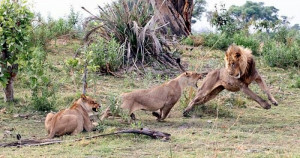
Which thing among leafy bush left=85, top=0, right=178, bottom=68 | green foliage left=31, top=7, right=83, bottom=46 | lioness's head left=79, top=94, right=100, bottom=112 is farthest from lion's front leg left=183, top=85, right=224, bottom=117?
green foliage left=31, top=7, right=83, bottom=46

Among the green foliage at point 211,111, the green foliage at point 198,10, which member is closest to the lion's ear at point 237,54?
the green foliage at point 211,111

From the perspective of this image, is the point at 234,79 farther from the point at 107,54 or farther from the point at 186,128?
the point at 107,54

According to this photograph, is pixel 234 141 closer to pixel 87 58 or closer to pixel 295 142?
pixel 295 142

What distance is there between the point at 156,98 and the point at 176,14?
30.5ft

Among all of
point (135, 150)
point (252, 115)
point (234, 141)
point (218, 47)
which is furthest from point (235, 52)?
point (218, 47)

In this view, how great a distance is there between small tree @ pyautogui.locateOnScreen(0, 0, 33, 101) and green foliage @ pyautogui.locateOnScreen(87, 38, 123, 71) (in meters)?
3.51

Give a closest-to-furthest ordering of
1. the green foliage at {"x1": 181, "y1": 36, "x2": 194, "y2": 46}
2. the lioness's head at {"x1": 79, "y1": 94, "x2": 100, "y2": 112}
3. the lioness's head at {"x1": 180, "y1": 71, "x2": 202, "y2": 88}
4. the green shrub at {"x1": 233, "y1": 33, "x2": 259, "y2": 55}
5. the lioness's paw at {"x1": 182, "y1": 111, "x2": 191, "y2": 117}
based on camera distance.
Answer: the lioness's head at {"x1": 79, "y1": 94, "x2": 100, "y2": 112}
the lioness's head at {"x1": 180, "y1": 71, "x2": 202, "y2": 88}
the lioness's paw at {"x1": 182, "y1": 111, "x2": 191, "y2": 117}
the green shrub at {"x1": 233, "y1": 33, "x2": 259, "y2": 55}
the green foliage at {"x1": 181, "y1": 36, "x2": 194, "y2": 46}

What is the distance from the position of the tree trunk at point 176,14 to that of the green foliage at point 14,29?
8.71 metres

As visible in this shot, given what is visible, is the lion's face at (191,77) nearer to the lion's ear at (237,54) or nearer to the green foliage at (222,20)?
the lion's ear at (237,54)

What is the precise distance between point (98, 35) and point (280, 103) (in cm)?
494

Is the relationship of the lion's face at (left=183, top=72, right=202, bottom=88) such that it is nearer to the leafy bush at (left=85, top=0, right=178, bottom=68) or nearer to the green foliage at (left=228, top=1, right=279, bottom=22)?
the leafy bush at (left=85, top=0, right=178, bottom=68)

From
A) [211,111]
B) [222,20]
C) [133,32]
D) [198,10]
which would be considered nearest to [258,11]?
[198,10]

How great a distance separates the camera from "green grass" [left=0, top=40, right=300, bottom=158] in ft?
23.1

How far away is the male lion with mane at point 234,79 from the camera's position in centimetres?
1021
